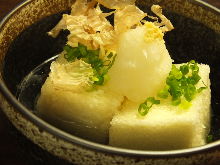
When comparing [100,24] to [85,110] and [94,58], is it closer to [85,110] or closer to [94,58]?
[94,58]

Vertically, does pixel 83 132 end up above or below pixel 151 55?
below

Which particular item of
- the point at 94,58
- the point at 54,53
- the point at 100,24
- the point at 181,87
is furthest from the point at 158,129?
the point at 54,53

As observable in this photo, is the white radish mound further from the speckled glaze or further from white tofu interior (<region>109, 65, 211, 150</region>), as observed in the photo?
the speckled glaze

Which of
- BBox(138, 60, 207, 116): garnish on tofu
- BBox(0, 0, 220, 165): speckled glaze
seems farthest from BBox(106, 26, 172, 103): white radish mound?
BBox(0, 0, 220, 165): speckled glaze

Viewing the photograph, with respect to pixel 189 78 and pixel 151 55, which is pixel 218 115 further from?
pixel 151 55

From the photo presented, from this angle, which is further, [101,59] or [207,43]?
[207,43]

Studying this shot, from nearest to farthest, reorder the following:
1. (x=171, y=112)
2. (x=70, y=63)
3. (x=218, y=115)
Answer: (x=171, y=112) < (x=70, y=63) < (x=218, y=115)

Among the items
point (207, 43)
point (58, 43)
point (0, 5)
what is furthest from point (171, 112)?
point (0, 5)
